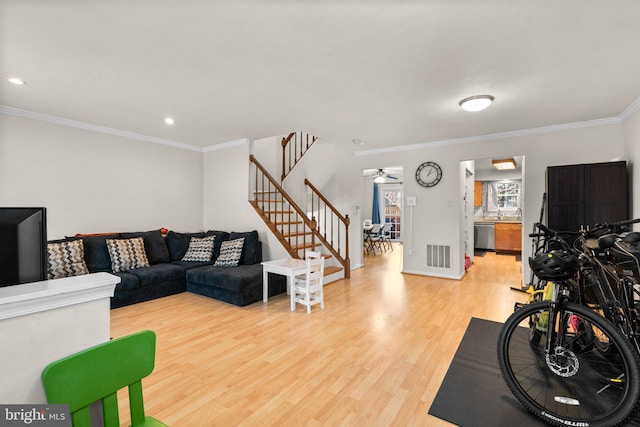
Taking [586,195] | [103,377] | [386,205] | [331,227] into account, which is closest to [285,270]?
[331,227]

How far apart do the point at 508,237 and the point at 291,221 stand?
19.6 feet

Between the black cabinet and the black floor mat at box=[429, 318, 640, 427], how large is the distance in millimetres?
2397

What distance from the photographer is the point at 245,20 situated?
6.46 feet

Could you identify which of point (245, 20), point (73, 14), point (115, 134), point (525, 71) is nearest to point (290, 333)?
point (245, 20)

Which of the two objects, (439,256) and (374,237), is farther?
(374,237)

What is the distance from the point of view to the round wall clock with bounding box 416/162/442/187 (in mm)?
5357

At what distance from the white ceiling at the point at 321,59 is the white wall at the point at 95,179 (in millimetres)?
425

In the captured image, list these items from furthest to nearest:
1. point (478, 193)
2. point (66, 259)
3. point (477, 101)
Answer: point (478, 193)
point (66, 259)
point (477, 101)

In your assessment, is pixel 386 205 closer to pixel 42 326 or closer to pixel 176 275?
pixel 176 275

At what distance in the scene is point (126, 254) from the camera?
4234 millimetres

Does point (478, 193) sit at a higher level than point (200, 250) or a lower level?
higher

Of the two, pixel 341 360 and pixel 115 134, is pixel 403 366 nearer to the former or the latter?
pixel 341 360

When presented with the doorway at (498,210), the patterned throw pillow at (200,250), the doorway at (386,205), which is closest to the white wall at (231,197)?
the patterned throw pillow at (200,250)

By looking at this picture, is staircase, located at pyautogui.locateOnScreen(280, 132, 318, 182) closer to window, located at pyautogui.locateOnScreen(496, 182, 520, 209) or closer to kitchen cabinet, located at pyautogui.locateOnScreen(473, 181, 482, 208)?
kitchen cabinet, located at pyautogui.locateOnScreen(473, 181, 482, 208)
